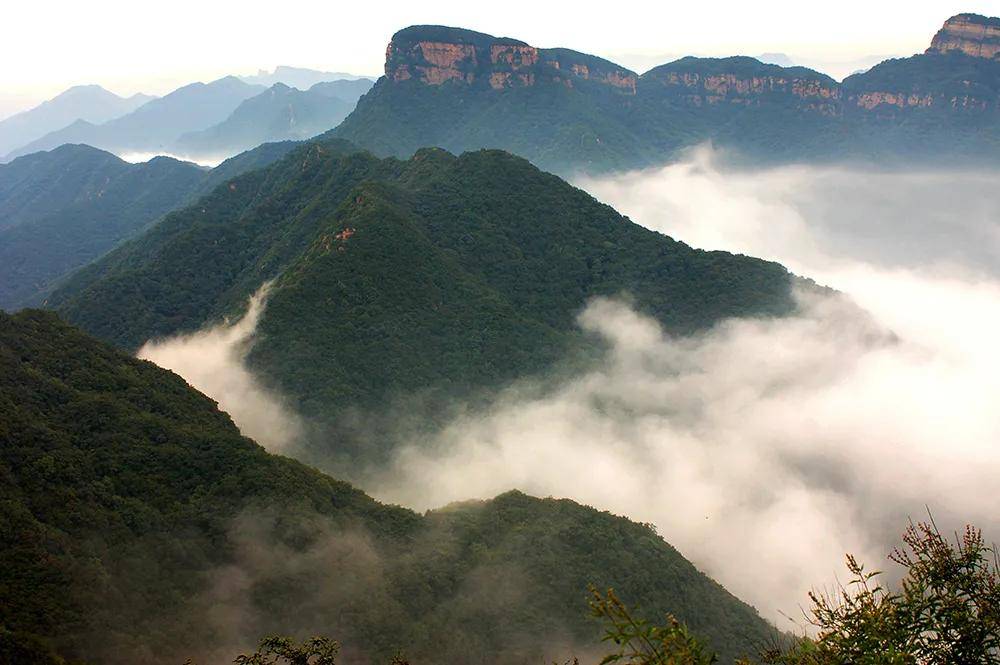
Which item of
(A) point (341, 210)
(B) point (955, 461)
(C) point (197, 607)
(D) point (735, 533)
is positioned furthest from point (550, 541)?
(B) point (955, 461)

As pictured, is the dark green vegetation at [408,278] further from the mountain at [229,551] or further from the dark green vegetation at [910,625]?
the dark green vegetation at [910,625]

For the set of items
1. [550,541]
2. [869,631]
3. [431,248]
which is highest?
[431,248]

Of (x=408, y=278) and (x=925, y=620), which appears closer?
(x=925, y=620)

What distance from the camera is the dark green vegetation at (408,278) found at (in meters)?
79.9

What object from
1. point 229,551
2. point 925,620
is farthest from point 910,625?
point 229,551

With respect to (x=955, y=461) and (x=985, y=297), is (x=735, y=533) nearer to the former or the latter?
(x=955, y=461)

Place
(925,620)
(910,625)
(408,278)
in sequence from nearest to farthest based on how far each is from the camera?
(925,620) → (910,625) → (408,278)

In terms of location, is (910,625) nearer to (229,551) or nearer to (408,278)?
(229,551)

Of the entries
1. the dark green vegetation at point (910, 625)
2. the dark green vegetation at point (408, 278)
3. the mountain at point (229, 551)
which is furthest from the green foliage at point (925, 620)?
the dark green vegetation at point (408, 278)

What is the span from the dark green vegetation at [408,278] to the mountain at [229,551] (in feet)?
73.0

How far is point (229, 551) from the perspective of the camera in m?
42.8

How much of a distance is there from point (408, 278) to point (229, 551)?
5183 centimetres

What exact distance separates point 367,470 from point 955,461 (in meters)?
79.6

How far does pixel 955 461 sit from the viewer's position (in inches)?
3501
